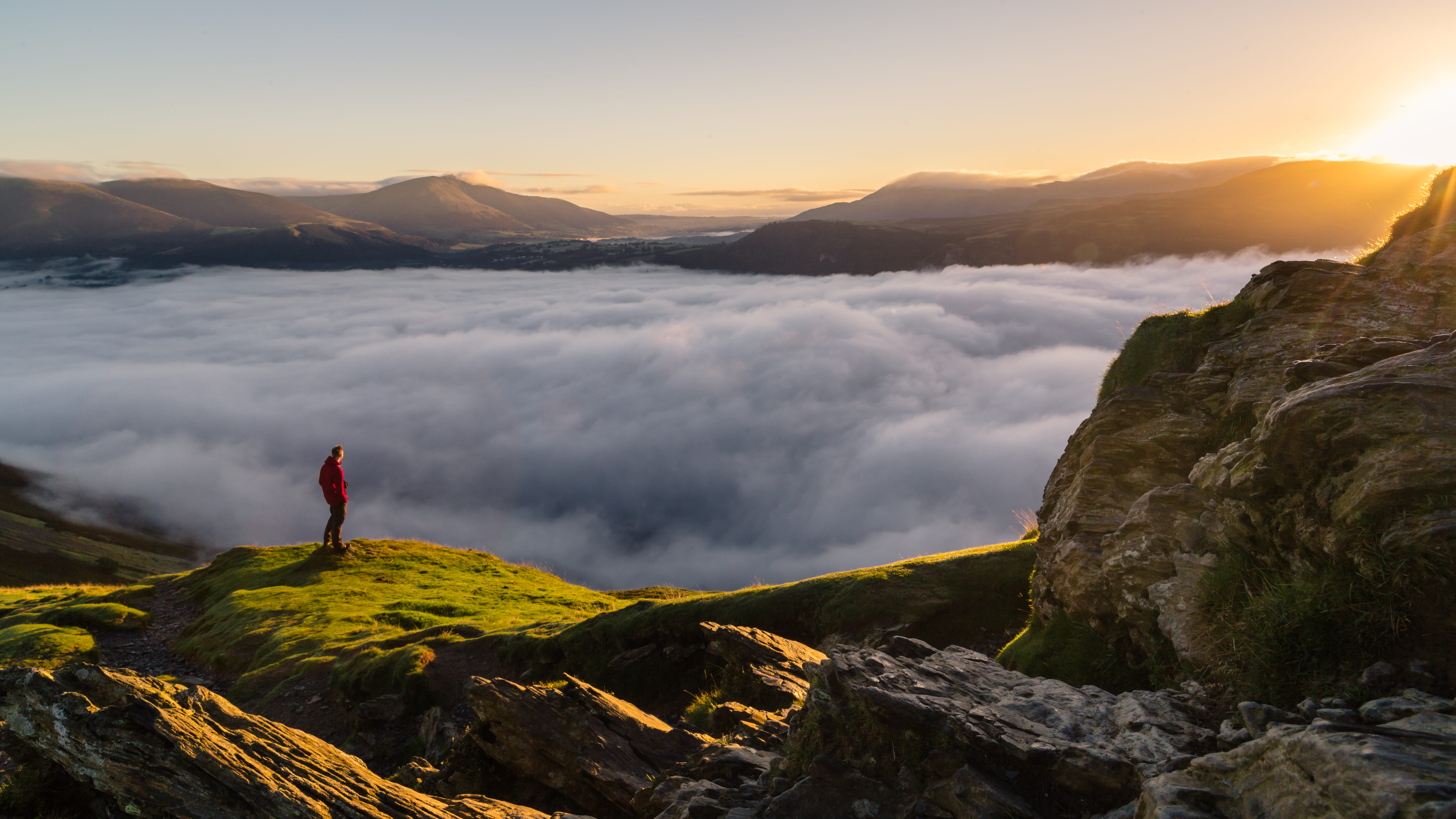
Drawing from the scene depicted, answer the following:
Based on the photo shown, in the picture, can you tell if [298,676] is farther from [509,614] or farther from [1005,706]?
[1005,706]

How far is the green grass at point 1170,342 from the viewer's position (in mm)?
16516

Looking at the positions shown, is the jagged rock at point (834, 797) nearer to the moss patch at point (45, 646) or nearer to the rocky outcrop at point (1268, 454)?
the rocky outcrop at point (1268, 454)

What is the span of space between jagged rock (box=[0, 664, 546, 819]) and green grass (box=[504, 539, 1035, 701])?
10593mm

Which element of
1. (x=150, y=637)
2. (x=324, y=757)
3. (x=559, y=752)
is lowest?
(x=150, y=637)

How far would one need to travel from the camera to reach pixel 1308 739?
622cm

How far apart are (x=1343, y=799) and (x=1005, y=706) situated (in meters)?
4.60

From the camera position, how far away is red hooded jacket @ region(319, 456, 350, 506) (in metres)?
34.9

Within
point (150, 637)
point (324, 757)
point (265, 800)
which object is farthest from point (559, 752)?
point (150, 637)

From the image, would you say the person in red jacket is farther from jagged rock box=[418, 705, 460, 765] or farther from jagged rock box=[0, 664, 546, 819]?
jagged rock box=[0, 664, 546, 819]

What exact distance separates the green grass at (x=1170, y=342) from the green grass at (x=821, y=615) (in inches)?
272

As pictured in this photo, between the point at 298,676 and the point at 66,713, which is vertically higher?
the point at 66,713

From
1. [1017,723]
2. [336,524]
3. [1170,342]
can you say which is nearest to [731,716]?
[1017,723]

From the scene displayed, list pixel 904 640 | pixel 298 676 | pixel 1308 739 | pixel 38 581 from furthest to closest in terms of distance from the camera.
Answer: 1. pixel 38 581
2. pixel 298 676
3. pixel 904 640
4. pixel 1308 739

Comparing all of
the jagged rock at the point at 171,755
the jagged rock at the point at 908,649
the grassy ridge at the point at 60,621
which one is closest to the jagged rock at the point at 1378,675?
the jagged rock at the point at 908,649
